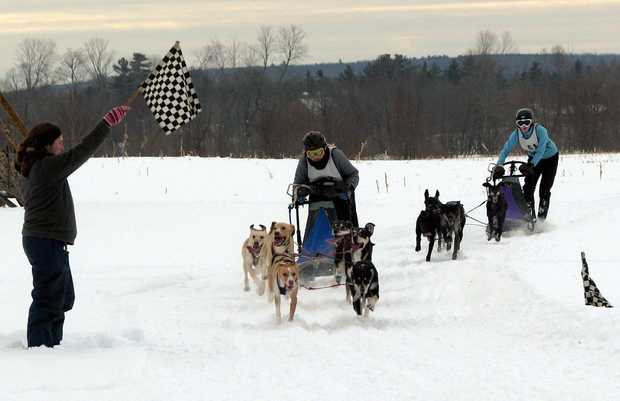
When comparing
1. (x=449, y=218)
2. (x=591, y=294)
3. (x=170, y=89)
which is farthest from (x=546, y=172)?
(x=170, y=89)

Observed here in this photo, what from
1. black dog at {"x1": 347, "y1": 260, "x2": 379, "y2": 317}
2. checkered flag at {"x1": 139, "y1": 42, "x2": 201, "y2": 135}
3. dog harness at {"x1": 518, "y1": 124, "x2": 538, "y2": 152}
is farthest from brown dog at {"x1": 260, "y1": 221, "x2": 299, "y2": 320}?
dog harness at {"x1": 518, "y1": 124, "x2": 538, "y2": 152}

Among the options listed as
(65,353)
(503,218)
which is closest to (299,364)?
(65,353)

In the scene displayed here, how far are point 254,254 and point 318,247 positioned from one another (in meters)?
0.74

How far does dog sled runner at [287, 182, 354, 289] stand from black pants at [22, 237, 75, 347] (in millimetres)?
3137

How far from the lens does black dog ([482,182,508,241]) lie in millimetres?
11609

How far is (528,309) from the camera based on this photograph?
752 cm

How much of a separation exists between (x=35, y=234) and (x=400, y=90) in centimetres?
6074

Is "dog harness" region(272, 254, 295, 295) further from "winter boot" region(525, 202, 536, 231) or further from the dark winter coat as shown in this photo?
"winter boot" region(525, 202, 536, 231)

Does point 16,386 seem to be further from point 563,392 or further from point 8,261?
point 8,261

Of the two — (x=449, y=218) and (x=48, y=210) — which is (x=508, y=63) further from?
(x=48, y=210)

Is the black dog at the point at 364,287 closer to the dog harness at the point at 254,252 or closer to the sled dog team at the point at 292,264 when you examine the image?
the sled dog team at the point at 292,264

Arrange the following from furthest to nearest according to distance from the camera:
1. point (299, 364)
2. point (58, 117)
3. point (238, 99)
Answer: point (238, 99) < point (58, 117) < point (299, 364)

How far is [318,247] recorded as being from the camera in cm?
947

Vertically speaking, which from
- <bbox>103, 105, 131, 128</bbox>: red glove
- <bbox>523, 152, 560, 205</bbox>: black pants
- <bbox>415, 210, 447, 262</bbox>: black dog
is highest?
<bbox>103, 105, 131, 128</bbox>: red glove
